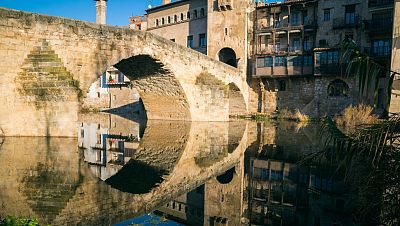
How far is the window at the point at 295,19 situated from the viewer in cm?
3269

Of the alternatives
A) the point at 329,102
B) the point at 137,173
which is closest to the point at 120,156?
the point at 137,173

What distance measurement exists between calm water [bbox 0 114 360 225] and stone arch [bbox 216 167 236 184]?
3 cm

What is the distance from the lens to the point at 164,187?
7.27 metres

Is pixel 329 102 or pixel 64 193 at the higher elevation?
pixel 329 102

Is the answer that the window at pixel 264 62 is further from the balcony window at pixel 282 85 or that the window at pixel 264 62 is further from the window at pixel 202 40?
the window at pixel 202 40

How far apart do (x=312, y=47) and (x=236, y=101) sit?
8903mm

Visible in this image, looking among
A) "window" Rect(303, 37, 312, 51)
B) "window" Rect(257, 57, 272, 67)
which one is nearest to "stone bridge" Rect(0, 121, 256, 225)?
"window" Rect(257, 57, 272, 67)

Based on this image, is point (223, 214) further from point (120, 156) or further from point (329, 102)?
point (329, 102)

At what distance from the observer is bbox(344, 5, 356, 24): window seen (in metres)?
29.7

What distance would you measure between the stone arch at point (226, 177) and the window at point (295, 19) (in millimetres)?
27155

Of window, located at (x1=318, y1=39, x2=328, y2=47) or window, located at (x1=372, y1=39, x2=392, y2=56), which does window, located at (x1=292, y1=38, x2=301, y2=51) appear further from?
window, located at (x1=372, y1=39, x2=392, y2=56)

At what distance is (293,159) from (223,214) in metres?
5.58

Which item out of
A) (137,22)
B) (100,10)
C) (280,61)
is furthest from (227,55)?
(137,22)

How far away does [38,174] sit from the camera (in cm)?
757
